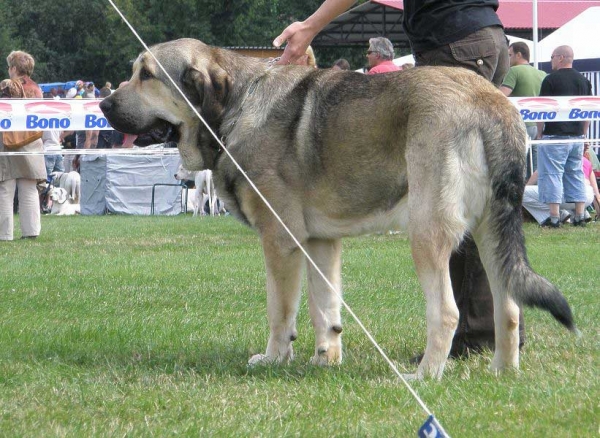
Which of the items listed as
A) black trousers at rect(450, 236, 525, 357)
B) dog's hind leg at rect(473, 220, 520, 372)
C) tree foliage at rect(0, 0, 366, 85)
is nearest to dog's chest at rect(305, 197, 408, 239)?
dog's hind leg at rect(473, 220, 520, 372)

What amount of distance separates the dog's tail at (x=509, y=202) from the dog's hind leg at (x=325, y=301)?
3.24ft

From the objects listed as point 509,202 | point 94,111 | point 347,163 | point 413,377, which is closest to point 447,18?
point 347,163

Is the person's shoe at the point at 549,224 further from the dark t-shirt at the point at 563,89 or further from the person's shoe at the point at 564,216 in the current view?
the dark t-shirt at the point at 563,89

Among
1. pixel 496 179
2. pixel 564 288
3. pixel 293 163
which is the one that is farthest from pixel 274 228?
pixel 564 288

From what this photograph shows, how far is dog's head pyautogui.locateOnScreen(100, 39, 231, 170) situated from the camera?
468 cm

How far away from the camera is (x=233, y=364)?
15.0 ft

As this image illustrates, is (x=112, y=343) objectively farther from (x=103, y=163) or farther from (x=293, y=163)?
(x=103, y=163)

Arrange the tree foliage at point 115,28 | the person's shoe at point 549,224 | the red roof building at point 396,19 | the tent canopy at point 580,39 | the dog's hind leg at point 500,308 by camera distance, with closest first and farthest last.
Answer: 1. the dog's hind leg at point 500,308
2. the person's shoe at point 549,224
3. the tent canopy at point 580,39
4. the red roof building at point 396,19
5. the tree foliage at point 115,28

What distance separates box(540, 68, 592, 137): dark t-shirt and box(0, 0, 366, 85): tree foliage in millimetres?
30489

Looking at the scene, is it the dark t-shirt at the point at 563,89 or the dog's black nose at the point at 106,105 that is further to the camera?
the dark t-shirt at the point at 563,89

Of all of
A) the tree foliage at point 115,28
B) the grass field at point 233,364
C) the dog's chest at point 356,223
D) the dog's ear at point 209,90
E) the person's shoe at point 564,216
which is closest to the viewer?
the grass field at point 233,364

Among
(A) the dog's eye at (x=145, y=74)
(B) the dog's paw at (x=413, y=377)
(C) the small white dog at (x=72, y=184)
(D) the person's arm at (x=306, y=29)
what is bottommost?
(C) the small white dog at (x=72, y=184)

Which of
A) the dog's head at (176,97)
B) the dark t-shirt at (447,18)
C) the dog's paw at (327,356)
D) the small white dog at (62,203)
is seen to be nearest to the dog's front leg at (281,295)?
the dog's paw at (327,356)

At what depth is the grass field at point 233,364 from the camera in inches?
134
